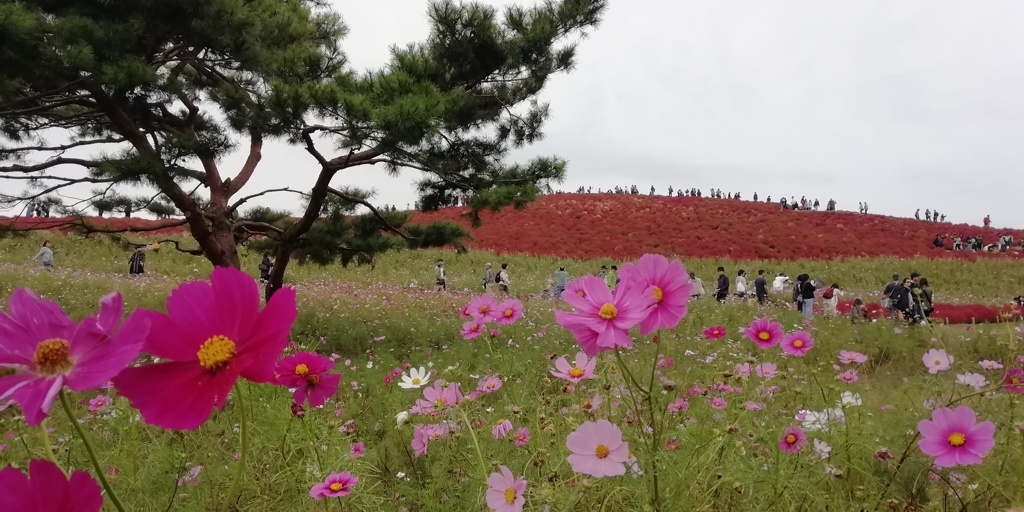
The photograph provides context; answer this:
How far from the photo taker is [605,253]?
1759 centimetres

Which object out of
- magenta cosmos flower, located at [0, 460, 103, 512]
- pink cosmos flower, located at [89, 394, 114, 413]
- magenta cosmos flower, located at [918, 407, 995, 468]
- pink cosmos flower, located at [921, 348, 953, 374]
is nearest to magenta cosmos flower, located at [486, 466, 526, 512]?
magenta cosmos flower, located at [0, 460, 103, 512]

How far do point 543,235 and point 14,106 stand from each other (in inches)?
612

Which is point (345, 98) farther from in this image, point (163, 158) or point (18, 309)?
point (18, 309)

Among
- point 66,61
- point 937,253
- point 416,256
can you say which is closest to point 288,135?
point 66,61

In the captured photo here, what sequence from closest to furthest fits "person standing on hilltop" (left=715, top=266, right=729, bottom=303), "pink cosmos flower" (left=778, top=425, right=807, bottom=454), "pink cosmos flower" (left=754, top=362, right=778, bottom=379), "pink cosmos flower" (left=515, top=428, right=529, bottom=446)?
"pink cosmos flower" (left=778, top=425, right=807, bottom=454) < "pink cosmos flower" (left=515, top=428, right=529, bottom=446) < "pink cosmos flower" (left=754, top=362, right=778, bottom=379) < "person standing on hilltop" (left=715, top=266, right=729, bottom=303)

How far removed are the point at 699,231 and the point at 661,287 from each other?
19758 mm

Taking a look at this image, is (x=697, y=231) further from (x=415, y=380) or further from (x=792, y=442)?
(x=792, y=442)

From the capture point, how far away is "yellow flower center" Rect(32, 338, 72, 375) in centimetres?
44

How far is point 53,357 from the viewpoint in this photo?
44 cm

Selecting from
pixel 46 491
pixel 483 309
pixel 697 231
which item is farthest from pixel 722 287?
pixel 46 491

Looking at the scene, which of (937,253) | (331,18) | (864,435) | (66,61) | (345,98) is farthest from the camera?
(937,253)

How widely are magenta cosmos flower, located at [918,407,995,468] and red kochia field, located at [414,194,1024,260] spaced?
15839 mm

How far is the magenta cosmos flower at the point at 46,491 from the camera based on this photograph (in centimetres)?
38

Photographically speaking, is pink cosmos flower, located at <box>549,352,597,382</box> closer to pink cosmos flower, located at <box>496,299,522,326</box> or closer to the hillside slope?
pink cosmos flower, located at <box>496,299,522,326</box>
